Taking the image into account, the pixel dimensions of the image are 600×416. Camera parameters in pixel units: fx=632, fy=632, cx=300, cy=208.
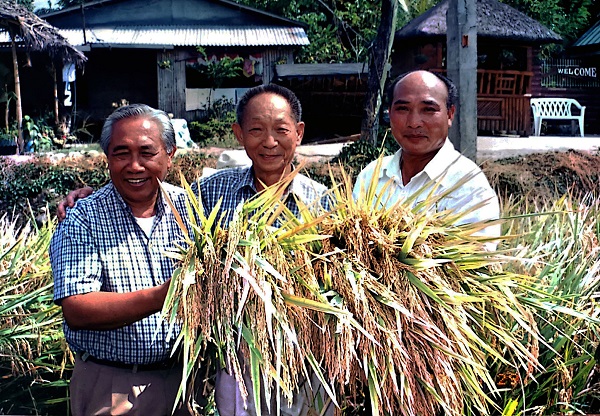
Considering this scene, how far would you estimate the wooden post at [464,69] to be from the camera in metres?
6.01

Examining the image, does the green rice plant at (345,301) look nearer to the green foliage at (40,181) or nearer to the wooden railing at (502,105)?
the green foliage at (40,181)

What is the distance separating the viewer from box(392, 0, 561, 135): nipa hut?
14680 millimetres

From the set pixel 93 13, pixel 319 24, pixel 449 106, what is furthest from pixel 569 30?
pixel 449 106

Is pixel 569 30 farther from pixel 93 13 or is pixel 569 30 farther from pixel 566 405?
pixel 566 405

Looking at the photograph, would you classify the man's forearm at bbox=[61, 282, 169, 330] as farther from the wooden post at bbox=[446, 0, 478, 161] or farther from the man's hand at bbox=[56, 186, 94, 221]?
the wooden post at bbox=[446, 0, 478, 161]

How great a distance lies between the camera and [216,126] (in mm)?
15805

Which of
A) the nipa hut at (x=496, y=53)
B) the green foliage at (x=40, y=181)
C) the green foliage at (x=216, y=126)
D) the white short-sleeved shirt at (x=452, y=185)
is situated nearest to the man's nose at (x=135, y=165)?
the white short-sleeved shirt at (x=452, y=185)

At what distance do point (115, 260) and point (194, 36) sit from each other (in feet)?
52.1

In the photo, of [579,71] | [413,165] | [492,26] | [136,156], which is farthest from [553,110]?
[136,156]

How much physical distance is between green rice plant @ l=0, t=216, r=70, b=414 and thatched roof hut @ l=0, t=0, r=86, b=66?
919 centimetres

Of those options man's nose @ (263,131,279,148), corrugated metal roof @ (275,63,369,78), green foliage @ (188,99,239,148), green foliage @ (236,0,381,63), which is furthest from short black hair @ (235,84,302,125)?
green foliage @ (236,0,381,63)

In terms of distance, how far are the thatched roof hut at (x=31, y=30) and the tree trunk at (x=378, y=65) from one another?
6309 mm

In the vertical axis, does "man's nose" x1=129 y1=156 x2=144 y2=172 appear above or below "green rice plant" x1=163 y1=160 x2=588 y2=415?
above

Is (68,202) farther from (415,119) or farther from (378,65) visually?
(378,65)
